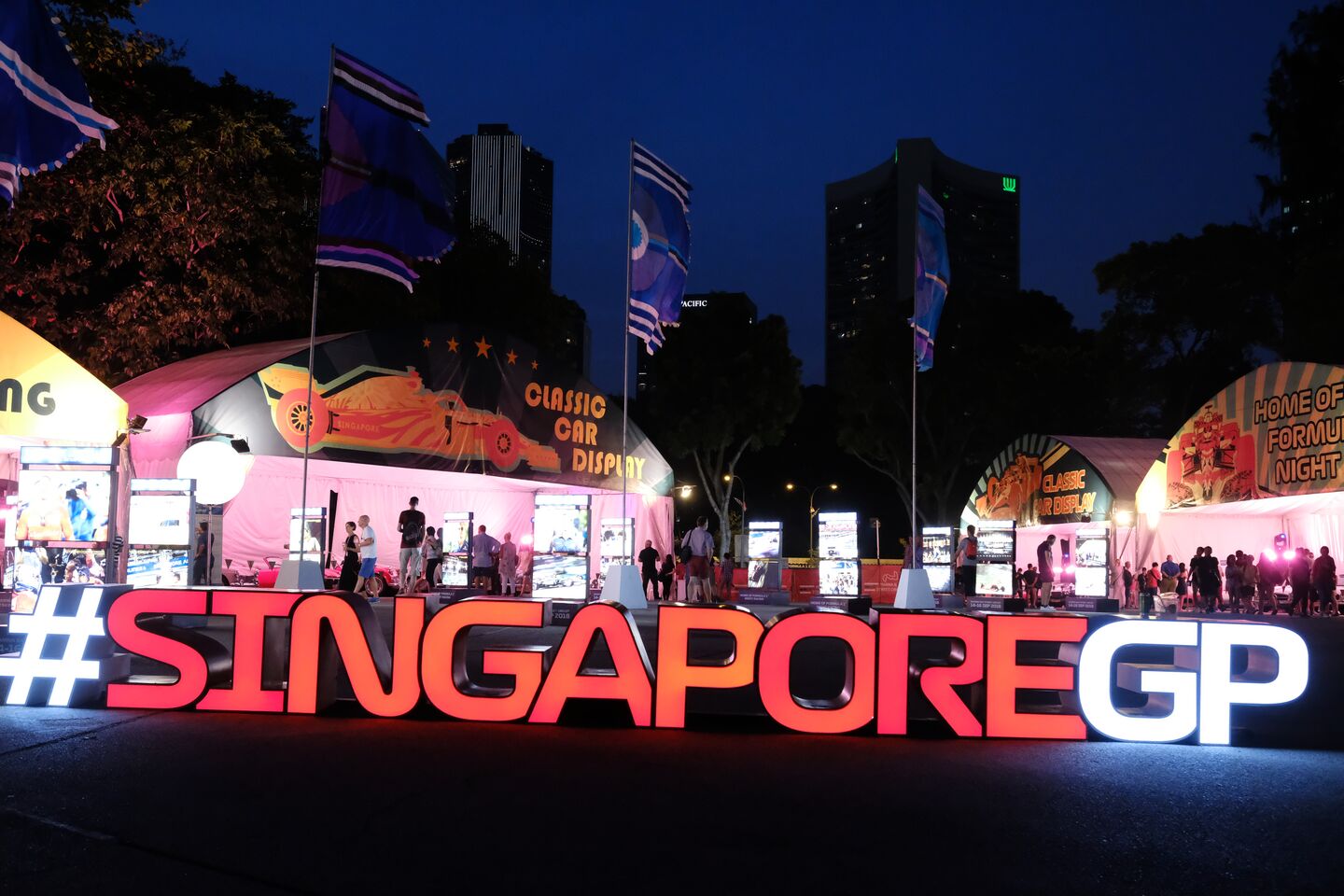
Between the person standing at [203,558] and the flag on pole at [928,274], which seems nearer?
the person standing at [203,558]

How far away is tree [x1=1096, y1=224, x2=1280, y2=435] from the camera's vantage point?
44500 mm

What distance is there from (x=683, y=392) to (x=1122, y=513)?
61.1ft

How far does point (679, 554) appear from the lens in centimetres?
2564

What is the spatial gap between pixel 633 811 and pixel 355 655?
3.43m

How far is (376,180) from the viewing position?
1508 cm

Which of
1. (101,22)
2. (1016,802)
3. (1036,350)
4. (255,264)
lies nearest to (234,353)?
(255,264)

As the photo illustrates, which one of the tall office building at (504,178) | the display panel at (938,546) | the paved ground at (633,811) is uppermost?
the tall office building at (504,178)

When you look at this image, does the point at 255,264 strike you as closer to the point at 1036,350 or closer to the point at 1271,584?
→ the point at 1271,584

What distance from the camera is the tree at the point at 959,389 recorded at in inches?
1756

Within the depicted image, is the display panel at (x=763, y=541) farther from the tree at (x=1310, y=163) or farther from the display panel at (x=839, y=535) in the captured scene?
the tree at (x=1310, y=163)

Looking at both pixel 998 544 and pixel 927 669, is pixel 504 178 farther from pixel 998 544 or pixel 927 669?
pixel 927 669

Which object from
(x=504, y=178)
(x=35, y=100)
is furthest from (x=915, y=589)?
(x=504, y=178)

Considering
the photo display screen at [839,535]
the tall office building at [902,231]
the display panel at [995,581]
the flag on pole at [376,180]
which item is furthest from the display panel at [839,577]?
the tall office building at [902,231]

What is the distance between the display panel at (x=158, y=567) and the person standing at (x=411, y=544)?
16.1ft
